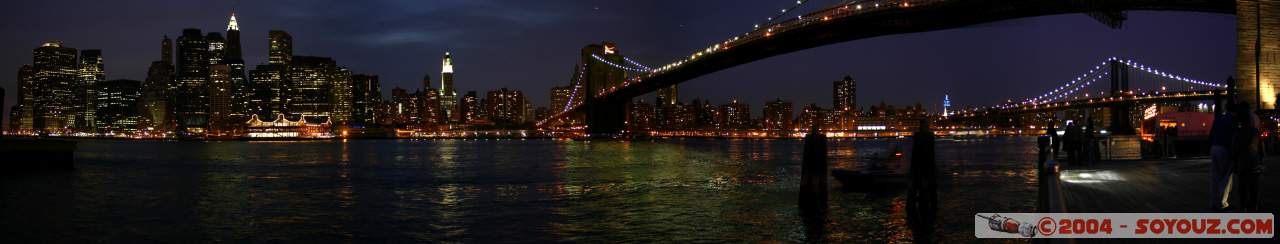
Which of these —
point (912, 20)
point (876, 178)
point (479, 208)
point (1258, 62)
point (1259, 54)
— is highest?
point (912, 20)

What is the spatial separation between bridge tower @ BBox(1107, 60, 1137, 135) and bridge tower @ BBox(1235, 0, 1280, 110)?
1939 inches

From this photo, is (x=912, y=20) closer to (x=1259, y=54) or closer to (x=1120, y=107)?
(x=1259, y=54)

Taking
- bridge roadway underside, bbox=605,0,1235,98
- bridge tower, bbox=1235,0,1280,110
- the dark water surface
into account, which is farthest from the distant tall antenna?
bridge roadway underside, bbox=605,0,1235,98

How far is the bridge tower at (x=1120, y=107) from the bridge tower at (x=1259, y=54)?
4926 cm

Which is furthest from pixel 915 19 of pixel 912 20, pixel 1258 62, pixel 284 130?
pixel 284 130

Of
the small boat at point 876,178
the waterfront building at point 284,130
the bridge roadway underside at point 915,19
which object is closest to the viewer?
the small boat at point 876,178

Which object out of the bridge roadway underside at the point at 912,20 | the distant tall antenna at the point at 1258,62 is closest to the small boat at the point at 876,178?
the distant tall antenna at the point at 1258,62

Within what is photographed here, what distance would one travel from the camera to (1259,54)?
77.6 ft

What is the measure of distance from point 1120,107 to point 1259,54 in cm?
5578

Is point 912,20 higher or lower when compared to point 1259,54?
higher

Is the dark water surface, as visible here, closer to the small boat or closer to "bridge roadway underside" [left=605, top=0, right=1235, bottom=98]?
the small boat

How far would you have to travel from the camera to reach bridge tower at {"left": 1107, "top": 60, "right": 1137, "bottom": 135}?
72.6 metres

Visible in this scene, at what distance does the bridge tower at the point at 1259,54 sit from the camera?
2364 cm

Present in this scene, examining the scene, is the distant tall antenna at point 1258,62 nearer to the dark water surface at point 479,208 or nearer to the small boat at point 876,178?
the dark water surface at point 479,208
